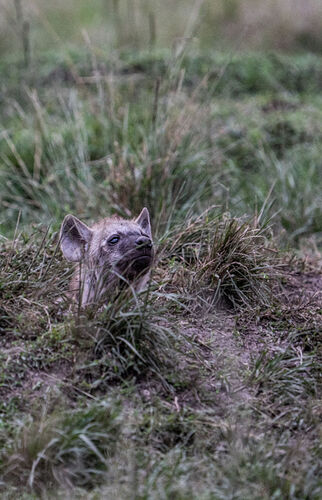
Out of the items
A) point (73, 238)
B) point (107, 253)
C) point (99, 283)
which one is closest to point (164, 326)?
point (99, 283)

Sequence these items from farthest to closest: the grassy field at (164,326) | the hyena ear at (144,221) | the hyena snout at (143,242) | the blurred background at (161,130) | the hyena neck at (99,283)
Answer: the blurred background at (161,130), the hyena ear at (144,221), the hyena snout at (143,242), the hyena neck at (99,283), the grassy field at (164,326)

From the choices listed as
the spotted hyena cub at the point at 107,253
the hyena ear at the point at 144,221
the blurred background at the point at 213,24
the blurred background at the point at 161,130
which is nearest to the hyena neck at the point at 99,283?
the spotted hyena cub at the point at 107,253

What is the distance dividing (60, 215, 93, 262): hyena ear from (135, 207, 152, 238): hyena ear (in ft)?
1.15

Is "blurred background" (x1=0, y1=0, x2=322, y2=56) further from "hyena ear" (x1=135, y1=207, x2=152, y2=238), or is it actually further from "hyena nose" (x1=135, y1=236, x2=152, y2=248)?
"hyena nose" (x1=135, y1=236, x2=152, y2=248)

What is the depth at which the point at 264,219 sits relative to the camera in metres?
4.90

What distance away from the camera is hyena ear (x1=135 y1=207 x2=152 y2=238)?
4.62 metres

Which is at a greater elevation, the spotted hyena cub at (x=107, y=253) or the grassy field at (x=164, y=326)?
the spotted hyena cub at (x=107, y=253)

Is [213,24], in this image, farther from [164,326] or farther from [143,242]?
[164,326]

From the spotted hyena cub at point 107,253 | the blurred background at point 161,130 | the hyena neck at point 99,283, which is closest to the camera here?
the hyena neck at point 99,283

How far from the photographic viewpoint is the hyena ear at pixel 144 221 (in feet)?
15.2

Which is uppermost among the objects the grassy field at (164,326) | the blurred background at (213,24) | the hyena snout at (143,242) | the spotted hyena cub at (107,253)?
the hyena snout at (143,242)

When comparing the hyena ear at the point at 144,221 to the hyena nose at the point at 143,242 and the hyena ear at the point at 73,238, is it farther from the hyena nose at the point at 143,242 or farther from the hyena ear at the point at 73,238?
the hyena nose at the point at 143,242

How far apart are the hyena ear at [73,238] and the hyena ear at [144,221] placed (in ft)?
1.15

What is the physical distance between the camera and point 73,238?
4.39m
